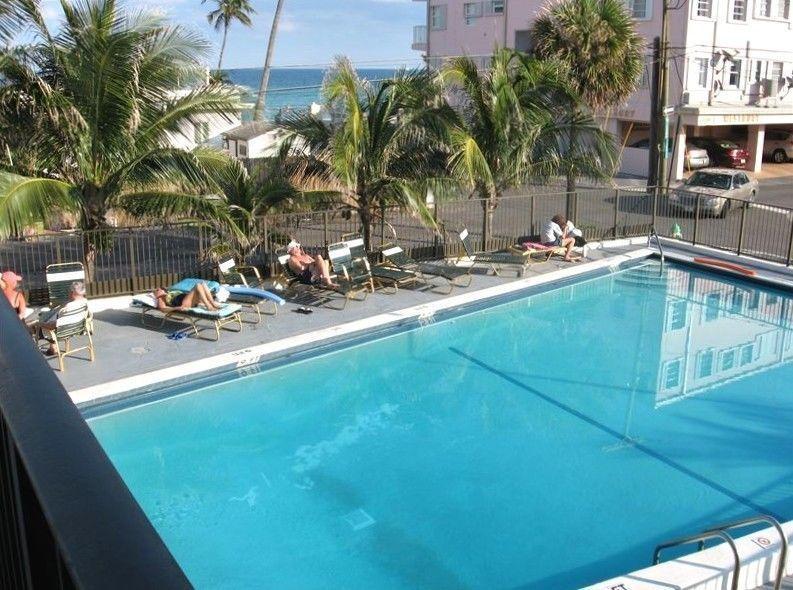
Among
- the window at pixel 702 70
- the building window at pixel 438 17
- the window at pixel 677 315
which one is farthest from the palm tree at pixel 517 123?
the building window at pixel 438 17

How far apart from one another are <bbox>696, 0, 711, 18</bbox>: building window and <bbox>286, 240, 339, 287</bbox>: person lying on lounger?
2719cm

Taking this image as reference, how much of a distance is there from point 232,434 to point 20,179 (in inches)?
216

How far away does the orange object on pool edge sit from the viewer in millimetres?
17153

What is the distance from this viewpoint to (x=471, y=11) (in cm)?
4575

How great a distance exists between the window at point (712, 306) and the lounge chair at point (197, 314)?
8.54 meters

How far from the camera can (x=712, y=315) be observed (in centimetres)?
1520

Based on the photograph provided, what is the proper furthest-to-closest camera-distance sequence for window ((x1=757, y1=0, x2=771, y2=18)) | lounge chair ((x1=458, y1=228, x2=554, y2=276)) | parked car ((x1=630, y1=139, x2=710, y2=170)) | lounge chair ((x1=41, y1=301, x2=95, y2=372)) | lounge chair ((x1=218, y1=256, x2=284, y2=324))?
window ((x1=757, y1=0, x2=771, y2=18)) < parked car ((x1=630, y1=139, x2=710, y2=170)) < lounge chair ((x1=458, y1=228, x2=554, y2=276)) < lounge chair ((x1=218, y1=256, x2=284, y2=324)) < lounge chair ((x1=41, y1=301, x2=95, y2=372))

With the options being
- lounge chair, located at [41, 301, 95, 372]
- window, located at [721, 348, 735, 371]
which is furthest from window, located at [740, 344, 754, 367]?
lounge chair, located at [41, 301, 95, 372]

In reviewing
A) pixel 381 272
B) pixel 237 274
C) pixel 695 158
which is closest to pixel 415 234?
pixel 381 272

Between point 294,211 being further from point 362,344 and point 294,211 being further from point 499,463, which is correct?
point 499,463

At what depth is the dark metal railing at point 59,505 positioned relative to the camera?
1.00 m

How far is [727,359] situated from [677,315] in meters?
2.35

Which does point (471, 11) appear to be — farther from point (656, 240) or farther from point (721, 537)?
point (721, 537)

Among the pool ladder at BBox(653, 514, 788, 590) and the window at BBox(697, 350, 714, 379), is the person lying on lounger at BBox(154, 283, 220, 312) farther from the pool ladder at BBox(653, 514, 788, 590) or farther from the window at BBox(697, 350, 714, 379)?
the pool ladder at BBox(653, 514, 788, 590)
